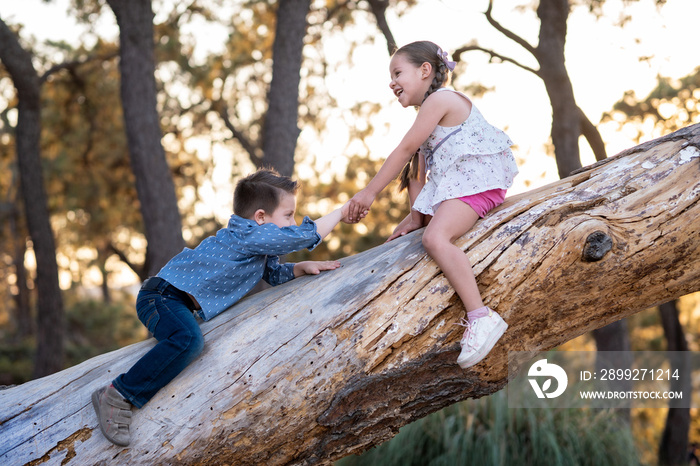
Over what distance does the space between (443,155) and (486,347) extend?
109cm

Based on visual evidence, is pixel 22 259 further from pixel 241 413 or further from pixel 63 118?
pixel 241 413

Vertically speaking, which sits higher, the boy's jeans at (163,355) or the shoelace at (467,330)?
the boy's jeans at (163,355)

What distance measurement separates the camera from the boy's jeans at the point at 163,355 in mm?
3037

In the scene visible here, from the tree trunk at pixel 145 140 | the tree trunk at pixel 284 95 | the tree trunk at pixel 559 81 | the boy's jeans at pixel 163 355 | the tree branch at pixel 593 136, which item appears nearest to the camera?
the boy's jeans at pixel 163 355

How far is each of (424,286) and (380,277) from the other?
0.78 feet

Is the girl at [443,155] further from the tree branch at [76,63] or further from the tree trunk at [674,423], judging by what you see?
the tree branch at [76,63]

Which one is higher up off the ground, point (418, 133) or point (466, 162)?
point (418, 133)

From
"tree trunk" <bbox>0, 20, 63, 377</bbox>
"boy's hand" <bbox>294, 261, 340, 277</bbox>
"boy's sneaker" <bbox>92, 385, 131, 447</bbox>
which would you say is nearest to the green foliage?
"boy's hand" <bbox>294, 261, 340, 277</bbox>

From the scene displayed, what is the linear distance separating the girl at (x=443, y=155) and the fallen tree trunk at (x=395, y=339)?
0.15 meters

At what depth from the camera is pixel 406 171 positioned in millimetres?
3834

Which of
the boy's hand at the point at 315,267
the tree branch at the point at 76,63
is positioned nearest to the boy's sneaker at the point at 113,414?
the boy's hand at the point at 315,267

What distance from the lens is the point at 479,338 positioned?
9.55 ft

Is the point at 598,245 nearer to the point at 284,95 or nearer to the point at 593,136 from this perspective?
the point at 284,95

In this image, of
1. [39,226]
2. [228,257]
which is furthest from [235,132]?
[228,257]
